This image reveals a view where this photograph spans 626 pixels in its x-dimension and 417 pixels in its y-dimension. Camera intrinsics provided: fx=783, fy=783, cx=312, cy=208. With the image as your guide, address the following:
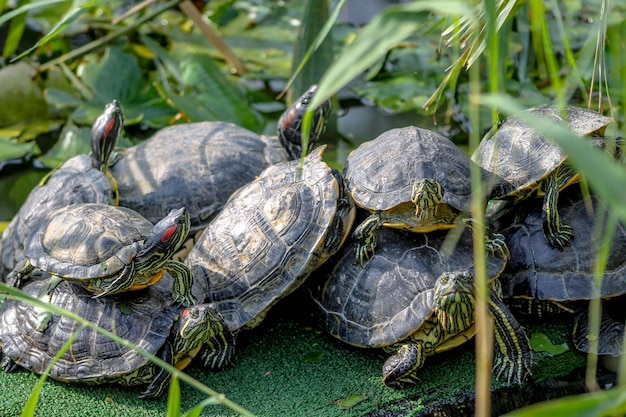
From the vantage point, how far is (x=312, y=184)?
353cm

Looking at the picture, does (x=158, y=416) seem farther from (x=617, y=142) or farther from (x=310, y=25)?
(x=310, y=25)

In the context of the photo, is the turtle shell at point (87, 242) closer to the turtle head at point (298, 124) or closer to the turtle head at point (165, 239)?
the turtle head at point (165, 239)

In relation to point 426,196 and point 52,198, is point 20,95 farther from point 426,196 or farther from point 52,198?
point 426,196

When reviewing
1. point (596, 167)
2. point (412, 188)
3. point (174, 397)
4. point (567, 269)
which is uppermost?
point (596, 167)

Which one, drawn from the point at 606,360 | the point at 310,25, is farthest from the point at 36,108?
the point at 606,360

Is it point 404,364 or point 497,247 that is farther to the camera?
point 497,247

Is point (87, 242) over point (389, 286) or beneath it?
over

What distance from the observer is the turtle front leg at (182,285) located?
10.8ft

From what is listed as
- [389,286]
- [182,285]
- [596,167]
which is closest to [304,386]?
[389,286]

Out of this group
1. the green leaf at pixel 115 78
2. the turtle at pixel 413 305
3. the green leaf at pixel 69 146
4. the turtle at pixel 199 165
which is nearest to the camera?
the turtle at pixel 413 305

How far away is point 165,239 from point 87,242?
0.33 metres

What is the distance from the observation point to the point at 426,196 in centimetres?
312

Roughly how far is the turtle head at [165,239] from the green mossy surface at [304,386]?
57 cm

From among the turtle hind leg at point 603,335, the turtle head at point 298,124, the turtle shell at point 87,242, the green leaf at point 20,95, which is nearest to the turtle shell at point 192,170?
the turtle head at point 298,124
